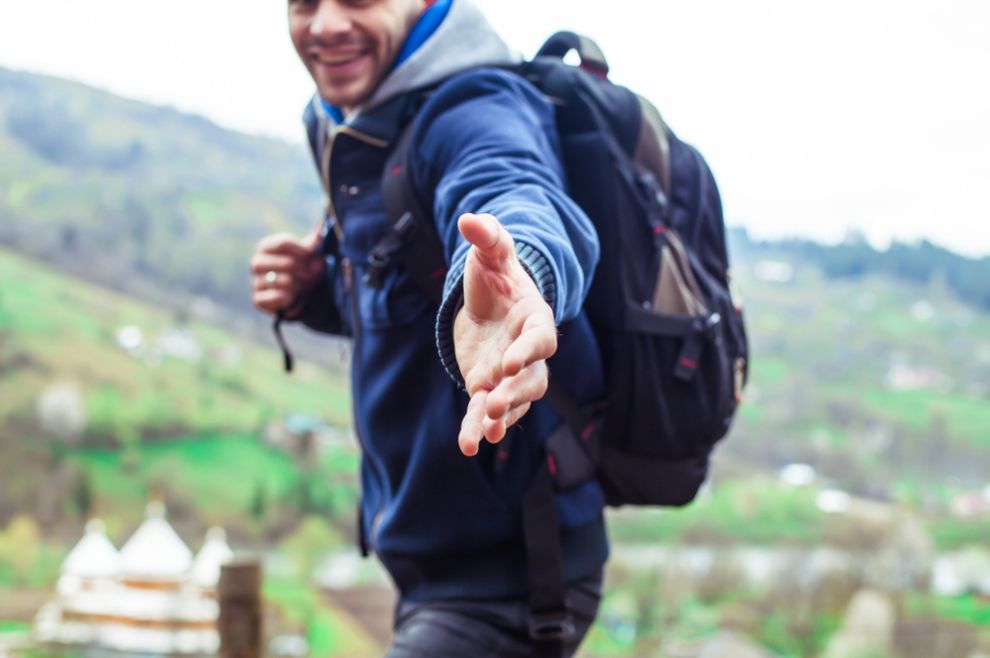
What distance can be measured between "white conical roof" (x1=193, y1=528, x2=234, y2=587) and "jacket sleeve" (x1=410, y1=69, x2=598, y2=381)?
522 cm

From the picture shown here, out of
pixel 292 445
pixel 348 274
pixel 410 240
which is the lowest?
pixel 292 445

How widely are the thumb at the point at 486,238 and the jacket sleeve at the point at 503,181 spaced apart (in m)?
0.10

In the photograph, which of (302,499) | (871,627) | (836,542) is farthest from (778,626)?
(302,499)

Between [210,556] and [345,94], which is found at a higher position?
[345,94]

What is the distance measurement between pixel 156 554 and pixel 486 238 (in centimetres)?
613

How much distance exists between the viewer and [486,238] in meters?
0.92

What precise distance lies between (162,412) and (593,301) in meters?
7.08

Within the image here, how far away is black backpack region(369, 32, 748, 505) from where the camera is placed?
60.4 inches

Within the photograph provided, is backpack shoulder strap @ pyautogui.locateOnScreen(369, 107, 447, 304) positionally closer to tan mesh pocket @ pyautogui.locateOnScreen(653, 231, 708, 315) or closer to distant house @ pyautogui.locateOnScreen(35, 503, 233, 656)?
tan mesh pocket @ pyautogui.locateOnScreen(653, 231, 708, 315)

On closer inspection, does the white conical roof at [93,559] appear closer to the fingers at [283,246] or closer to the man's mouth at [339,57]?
the fingers at [283,246]

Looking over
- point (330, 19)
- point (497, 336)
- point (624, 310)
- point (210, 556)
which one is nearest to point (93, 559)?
point (210, 556)

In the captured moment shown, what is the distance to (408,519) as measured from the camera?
155 centimetres

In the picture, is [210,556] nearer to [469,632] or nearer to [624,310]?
[469,632]

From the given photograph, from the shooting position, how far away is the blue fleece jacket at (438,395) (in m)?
1.45
